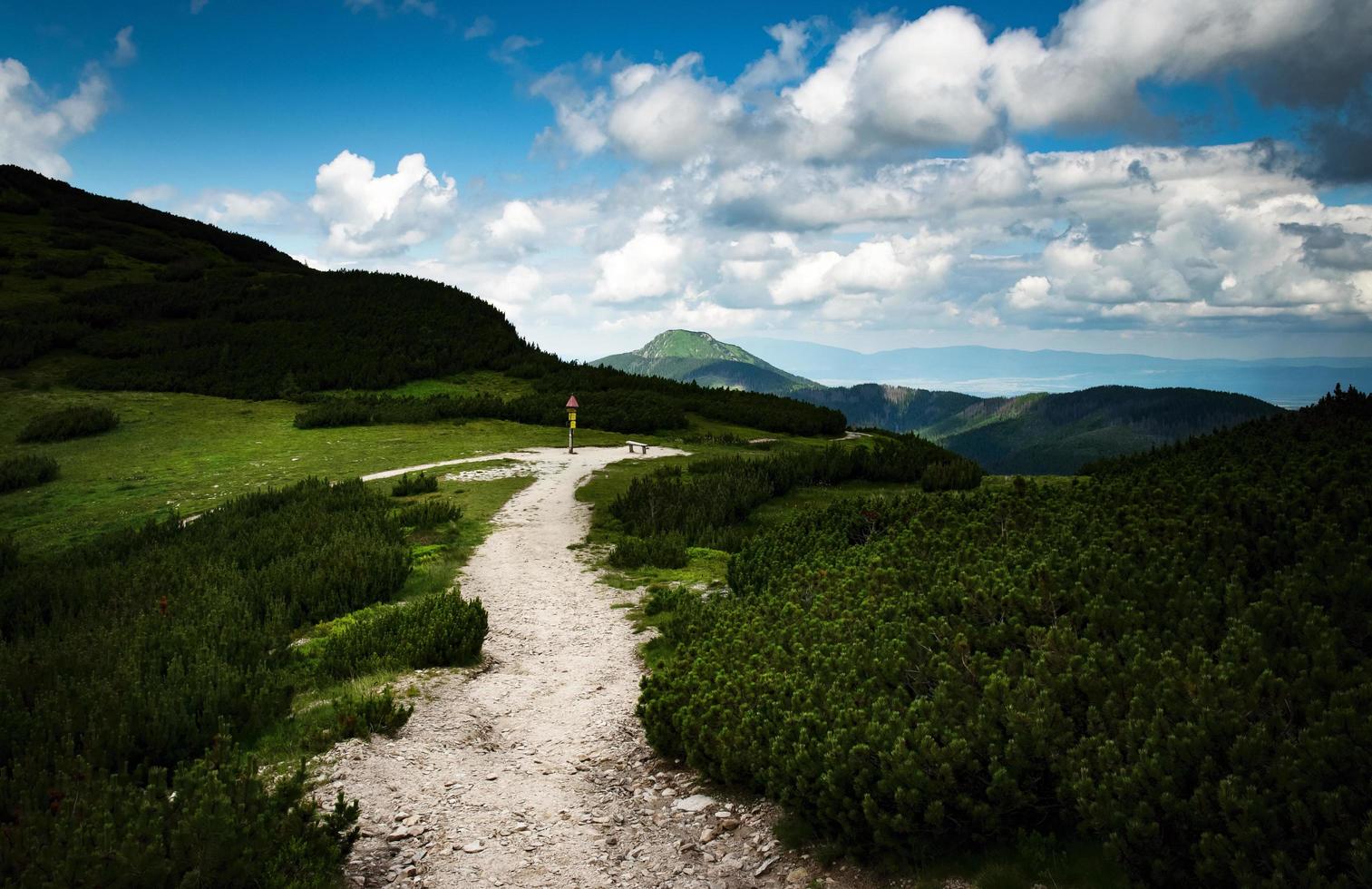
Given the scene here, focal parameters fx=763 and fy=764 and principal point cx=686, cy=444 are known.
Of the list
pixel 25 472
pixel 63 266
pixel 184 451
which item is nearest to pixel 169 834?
pixel 25 472

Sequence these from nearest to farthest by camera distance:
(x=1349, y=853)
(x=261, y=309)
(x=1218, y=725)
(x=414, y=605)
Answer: (x=1349, y=853)
(x=1218, y=725)
(x=414, y=605)
(x=261, y=309)

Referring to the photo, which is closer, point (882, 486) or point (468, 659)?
point (468, 659)

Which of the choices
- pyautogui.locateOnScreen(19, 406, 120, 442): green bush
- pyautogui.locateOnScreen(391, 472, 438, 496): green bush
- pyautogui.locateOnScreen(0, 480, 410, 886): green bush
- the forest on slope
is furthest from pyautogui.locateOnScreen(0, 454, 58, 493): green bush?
the forest on slope

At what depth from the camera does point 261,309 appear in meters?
41.8

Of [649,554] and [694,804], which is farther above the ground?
[649,554]

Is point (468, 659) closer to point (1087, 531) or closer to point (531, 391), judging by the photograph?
point (1087, 531)

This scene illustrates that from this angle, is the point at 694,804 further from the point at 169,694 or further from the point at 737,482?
the point at 737,482

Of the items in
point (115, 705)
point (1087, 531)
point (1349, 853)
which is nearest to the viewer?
point (1349, 853)

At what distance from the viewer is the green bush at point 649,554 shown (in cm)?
1467

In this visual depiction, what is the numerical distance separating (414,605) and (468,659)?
1.42 meters

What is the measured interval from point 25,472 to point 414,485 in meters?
11.9

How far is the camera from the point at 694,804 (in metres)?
6.36

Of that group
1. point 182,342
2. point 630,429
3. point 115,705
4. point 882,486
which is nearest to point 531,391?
point 630,429

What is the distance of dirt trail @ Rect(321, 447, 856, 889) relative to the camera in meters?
5.58
